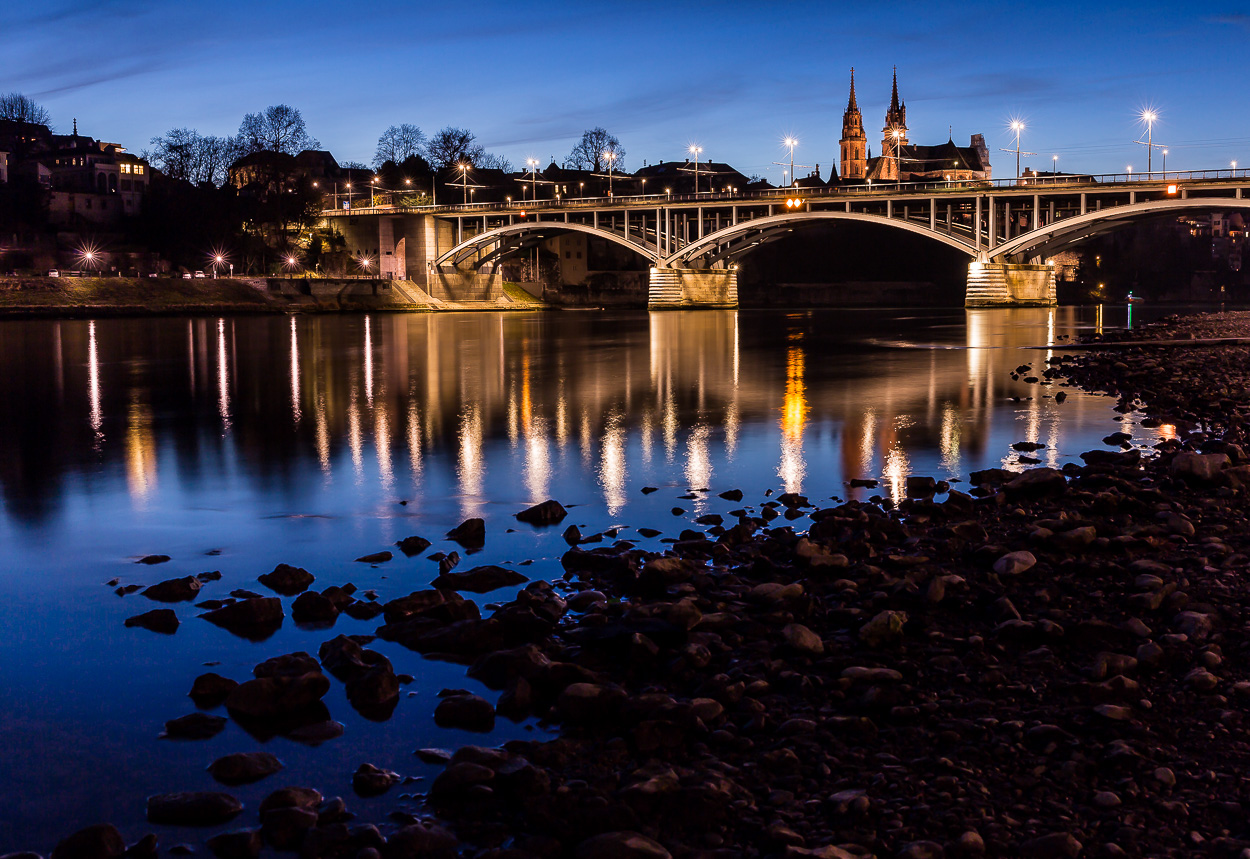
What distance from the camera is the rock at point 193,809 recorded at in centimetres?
424

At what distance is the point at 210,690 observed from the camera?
542 centimetres

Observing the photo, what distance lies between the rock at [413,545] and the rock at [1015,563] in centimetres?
426

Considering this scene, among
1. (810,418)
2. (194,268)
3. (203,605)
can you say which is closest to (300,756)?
(203,605)

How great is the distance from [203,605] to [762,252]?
126m

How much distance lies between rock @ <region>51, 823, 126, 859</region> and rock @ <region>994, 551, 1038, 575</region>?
5.34 meters

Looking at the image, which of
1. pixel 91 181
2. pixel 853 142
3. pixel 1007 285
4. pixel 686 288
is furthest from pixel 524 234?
pixel 853 142

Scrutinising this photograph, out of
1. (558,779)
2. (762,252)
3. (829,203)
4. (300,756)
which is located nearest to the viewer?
(558,779)

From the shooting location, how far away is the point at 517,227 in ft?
296

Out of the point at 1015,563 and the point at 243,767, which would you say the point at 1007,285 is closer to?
the point at 1015,563

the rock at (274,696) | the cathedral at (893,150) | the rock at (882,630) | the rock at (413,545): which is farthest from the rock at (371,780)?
the cathedral at (893,150)

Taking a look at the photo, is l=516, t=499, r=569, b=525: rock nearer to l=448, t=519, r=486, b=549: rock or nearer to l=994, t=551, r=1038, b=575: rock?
l=448, t=519, r=486, b=549: rock

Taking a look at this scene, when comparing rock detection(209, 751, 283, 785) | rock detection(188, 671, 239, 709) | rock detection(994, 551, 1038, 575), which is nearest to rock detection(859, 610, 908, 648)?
rock detection(994, 551, 1038, 575)

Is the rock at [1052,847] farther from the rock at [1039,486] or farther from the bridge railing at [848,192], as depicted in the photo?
the bridge railing at [848,192]

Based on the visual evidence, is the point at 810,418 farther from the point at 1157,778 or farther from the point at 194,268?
the point at 194,268
